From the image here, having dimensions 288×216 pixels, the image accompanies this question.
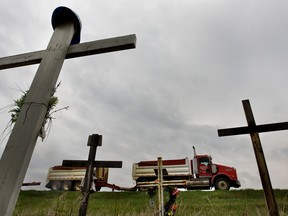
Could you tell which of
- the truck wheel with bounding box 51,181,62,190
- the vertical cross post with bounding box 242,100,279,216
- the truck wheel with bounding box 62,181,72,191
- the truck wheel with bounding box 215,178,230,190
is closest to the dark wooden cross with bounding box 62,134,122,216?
the vertical cross post with bounding box 242,100,279,216


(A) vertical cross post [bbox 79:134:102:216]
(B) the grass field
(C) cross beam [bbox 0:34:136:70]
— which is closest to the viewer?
(C) cross beam [bbox 0:34:136:70]

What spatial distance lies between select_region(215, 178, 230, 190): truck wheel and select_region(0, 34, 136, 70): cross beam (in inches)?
546

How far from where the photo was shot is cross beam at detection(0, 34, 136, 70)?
81.1 inches

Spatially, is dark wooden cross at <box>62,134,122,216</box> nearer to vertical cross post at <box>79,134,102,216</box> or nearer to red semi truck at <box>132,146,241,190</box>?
vertical cross post at <box>79,134,102,216</box>

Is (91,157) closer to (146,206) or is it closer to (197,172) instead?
(146,206)

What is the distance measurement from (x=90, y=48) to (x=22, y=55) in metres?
0.76

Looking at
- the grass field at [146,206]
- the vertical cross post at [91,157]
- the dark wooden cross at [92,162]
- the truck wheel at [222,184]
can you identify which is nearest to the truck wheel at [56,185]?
the grass field at [146,206]

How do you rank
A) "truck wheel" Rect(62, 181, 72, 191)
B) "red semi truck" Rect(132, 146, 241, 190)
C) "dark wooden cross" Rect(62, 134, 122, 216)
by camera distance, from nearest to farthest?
"dark wooden cross" Rect(62, 134, 122, 216), "red semi truck" Rect(132, 146, 241, 190), "truck wheel" Rect(62, 181, 72, 191)

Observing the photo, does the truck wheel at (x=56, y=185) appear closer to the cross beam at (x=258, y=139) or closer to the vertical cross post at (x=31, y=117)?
the cross beam at (x=258, y=139)

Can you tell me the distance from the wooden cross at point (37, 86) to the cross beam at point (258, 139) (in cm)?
284

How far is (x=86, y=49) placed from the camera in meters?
2.13

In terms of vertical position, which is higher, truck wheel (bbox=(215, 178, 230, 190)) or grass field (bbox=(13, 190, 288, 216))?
truck wheel (bbox=(215, 178, 230, 190))

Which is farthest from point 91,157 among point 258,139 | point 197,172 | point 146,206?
point 197,172

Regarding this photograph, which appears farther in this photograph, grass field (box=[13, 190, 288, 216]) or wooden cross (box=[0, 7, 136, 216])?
grass field (box=[13, 190, 288, 216])
